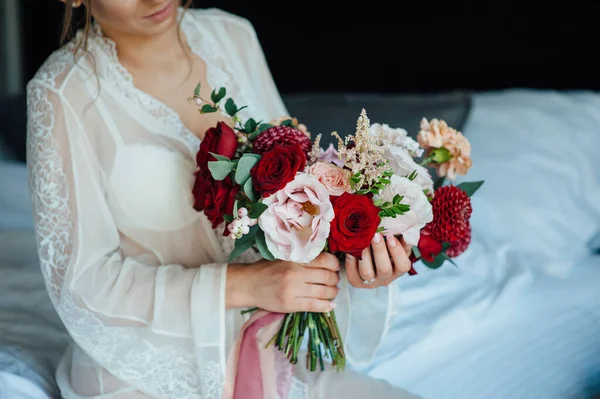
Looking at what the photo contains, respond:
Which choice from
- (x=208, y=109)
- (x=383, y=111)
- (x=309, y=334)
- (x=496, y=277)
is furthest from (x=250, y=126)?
(x=383, y=111)

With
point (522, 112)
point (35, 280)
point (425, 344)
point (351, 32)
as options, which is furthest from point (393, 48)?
point (35, 280)

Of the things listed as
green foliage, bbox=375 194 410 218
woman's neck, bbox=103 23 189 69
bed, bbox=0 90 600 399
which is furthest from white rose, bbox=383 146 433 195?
woman's neck, bbox=103 23 189 69

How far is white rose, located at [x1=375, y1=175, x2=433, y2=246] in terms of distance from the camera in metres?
1.05

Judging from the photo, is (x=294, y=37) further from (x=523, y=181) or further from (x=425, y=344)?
(x=425, y=344)

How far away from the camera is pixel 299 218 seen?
40.2 inches

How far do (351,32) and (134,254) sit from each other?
1741mm

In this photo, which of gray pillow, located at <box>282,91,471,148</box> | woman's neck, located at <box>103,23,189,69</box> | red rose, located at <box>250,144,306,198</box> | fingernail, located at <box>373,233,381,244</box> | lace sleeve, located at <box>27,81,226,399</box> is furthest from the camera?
gray pillow, located at <box>282,91,471,148</box>

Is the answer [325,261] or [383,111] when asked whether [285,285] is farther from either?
[383,111]

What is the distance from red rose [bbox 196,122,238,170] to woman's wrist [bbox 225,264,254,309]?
0.22m

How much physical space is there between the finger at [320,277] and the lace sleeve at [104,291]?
168 mm

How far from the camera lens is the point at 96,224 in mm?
1251

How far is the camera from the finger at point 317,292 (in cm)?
117

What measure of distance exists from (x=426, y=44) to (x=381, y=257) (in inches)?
69.5

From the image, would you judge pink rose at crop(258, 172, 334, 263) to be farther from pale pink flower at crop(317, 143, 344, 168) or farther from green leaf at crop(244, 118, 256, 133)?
green leaf at crop(244, 118, 256, 133)
